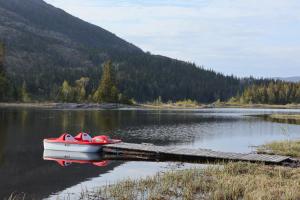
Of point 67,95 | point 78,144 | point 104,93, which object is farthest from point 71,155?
point 67,95

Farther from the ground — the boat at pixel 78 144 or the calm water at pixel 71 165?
the boat at pixel 78 144

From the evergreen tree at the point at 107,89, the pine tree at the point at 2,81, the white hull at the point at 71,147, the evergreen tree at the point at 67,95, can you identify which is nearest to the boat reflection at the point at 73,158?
the white hull at the point at 71,147

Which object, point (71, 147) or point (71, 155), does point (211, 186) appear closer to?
point (71, 155)

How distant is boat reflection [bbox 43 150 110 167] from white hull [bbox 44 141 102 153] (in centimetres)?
52

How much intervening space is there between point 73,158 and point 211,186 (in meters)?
19.8

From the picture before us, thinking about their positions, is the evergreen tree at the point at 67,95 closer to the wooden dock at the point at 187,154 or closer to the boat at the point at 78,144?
the boat at the point at 78,144

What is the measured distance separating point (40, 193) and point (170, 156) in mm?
18319

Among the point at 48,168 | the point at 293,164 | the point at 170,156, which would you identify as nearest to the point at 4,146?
the point at 48,168

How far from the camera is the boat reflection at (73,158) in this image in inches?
1634

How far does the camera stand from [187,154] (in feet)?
143

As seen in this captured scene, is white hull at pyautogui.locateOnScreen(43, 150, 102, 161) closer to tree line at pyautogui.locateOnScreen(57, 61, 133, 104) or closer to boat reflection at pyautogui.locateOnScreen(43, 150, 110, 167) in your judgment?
boat reflection at pyautogui.locateOnScreen(43, 150, 110, 167)

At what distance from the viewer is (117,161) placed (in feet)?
140

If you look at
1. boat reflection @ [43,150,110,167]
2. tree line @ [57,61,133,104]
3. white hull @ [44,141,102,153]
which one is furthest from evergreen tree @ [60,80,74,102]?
boat reflection @ [43,150,110,167]

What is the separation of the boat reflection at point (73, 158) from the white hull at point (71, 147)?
52cm
